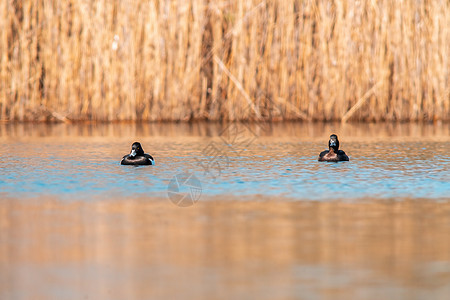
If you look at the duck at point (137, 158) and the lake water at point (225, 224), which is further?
the duck at point (137, 158)

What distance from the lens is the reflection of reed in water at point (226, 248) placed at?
4012 mm

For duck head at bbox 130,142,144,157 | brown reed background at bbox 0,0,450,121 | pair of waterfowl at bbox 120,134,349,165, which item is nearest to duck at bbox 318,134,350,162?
pair of waterfowl at bbox 120,134,349,165

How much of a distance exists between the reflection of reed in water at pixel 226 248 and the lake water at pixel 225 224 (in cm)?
1

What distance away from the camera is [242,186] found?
24.8 ft

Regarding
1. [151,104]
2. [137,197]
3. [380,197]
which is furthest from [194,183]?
[151,104]

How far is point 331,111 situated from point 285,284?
11.5 m

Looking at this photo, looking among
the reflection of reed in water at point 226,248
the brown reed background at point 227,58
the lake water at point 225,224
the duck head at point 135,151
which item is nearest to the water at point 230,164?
the lake water at point 225,224

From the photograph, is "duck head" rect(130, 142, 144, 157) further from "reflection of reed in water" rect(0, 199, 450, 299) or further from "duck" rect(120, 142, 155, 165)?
"reflection of reed in water" rect(0, 199, 450, 299)

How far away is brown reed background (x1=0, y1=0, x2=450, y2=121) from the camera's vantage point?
14984 millimetres

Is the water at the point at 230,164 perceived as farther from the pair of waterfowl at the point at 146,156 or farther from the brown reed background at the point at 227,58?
the brown reed background at the point at 227,58

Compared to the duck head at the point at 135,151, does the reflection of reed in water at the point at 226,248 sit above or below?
below

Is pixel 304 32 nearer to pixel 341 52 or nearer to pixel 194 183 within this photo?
pixel 341 52

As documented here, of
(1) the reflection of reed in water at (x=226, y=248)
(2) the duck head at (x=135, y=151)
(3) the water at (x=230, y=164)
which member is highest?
(2) the duck head at (x=135, y=151)

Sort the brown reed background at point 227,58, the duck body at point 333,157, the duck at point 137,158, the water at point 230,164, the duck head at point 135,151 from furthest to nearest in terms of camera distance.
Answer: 1. the brown reed background at point 227,58
2. the duck body at point 333,157
3. the duck head at point 135,151
4. the duck at point 137,158
5. the water at point 230,164
